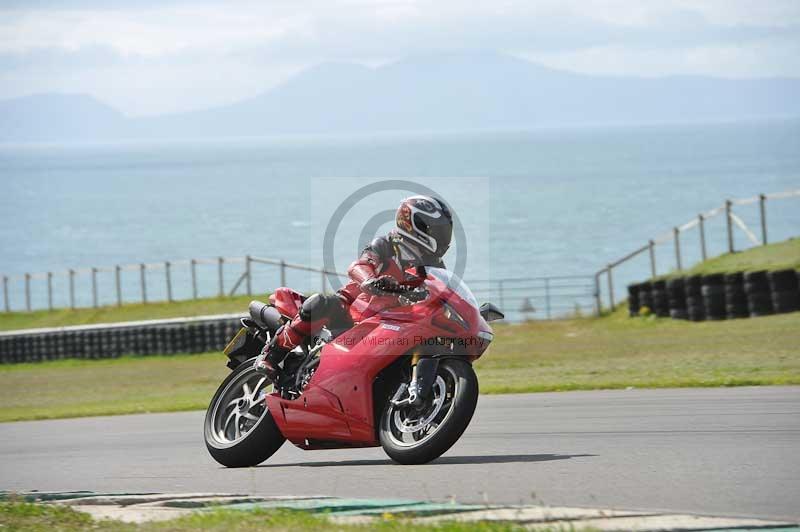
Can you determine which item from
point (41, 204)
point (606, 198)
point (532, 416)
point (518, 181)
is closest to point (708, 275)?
point (532, 416)

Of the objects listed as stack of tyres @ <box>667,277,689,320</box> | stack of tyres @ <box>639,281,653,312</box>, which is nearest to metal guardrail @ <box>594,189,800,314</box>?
stack of tyres @ <box>639,281,653,312</box>

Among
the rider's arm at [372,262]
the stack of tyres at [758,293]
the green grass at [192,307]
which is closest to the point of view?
the rider's arm at [372,262]

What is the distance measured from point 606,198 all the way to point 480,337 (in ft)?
447

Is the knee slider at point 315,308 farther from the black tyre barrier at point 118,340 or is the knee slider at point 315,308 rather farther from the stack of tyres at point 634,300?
the black tyre barrier at point 118,340

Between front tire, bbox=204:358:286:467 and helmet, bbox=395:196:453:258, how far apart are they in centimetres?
187

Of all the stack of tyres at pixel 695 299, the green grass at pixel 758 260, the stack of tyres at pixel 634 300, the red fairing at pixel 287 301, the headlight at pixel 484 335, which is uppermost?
the red fairing at pixel 287 301

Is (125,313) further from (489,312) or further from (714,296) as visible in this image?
(489,312)

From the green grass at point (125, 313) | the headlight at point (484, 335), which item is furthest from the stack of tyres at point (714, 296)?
the headlight at point (484, 335)

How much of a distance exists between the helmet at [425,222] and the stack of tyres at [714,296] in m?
17.1

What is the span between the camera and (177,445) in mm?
11148

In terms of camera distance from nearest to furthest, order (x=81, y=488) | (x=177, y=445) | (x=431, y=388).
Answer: (x=431, y=388) < (x=81, y=488) < (x=177, y=445)

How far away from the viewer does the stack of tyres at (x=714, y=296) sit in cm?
2453

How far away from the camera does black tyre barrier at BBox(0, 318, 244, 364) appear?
97.3 ft

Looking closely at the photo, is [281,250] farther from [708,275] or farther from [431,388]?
[431,388]
